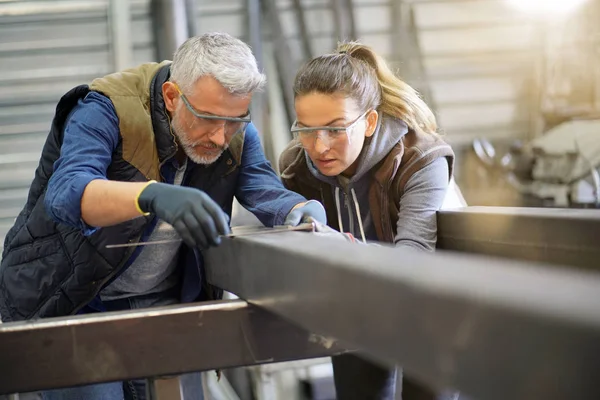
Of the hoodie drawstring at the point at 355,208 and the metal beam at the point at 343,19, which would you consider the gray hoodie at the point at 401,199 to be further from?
the metal beam at the point at 343,19

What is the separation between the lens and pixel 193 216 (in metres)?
1.21

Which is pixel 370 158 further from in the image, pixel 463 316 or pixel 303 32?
pixel 303 32

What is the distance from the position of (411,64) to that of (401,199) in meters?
4.70

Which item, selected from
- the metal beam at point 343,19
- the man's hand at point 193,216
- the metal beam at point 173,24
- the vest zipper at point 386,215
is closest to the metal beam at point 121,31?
the metal beam at point 173,24

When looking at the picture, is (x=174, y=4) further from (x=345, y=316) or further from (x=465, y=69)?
(x=345, y=316)

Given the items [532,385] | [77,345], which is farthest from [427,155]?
[532,385]

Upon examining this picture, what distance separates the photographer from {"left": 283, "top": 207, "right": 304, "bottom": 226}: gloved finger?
5.01ft

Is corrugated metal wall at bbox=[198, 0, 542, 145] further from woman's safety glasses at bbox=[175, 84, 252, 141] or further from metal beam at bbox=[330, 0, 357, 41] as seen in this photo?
woman's safety glasses at bbox=[175, 84, 252, 141]

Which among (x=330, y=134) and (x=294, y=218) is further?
(x=330, y=134)

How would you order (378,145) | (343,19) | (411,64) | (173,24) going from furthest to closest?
(411,64)
(343,19)
(173,24)
(378,145)

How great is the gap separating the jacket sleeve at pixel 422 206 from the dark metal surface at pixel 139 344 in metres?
0.51

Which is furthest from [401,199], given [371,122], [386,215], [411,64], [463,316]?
[411,64]

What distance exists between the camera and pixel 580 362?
1.73 ft

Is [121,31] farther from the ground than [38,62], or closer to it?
farther from the ground
